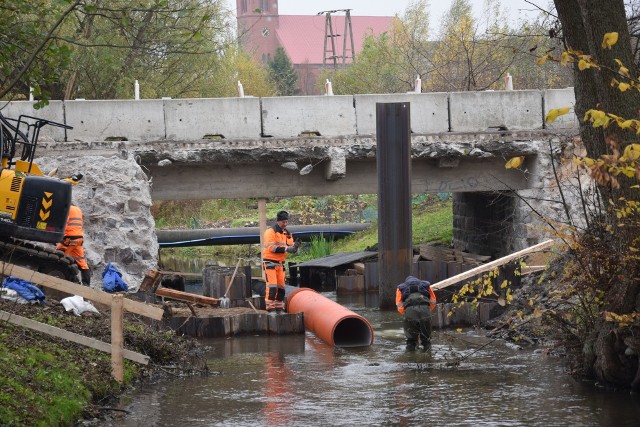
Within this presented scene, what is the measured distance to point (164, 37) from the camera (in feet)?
94.4

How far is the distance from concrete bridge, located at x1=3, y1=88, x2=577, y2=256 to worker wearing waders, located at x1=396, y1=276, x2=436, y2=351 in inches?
274

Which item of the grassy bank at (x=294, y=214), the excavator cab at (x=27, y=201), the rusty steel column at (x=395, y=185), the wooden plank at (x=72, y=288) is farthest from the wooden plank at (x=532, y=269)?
the grassy bank at (x=294, y=214)

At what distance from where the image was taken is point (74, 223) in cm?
1717

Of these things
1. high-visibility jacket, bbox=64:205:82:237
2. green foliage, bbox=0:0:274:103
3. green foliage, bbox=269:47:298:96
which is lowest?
high-visibility jacket, bbox=64:205:82:237

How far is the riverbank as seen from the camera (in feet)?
29.6

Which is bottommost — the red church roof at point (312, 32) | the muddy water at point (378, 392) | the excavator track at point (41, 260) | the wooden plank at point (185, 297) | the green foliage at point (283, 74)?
the muddy water at point (378, 392)

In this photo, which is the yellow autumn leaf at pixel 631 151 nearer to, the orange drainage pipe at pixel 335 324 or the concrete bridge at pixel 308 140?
the orange drainage pipe at pixel 335 324

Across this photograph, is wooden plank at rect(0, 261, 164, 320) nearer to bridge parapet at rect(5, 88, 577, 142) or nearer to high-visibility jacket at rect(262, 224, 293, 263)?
high-visibility jacket at rect(262, 224, 293, 263)

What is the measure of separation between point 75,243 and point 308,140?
6417mm

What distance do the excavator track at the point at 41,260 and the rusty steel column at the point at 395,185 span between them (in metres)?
6.10

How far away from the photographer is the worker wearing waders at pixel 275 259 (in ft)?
54.7

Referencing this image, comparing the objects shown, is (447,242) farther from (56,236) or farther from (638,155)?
(638,155)

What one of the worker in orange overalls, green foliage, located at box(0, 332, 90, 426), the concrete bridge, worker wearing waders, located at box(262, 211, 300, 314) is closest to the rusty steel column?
the concrete bridge

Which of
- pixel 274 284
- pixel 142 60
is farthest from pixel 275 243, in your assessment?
pixel 142 60
